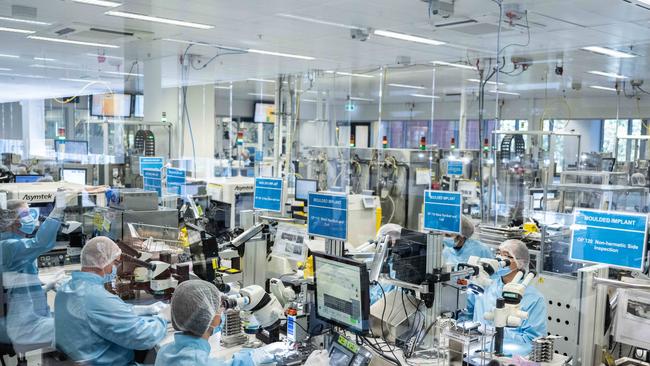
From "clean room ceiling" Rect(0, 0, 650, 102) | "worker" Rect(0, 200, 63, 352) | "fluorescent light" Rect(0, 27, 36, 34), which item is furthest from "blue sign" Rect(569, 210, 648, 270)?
"fluorescent light" Rect(0, 27, 36, 34)

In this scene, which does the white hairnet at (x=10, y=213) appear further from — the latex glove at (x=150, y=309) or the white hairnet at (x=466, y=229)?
the white hairnet at (x=466, y=229)

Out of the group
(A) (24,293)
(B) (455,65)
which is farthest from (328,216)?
(B) (455,65)

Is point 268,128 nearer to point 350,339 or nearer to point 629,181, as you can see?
point 629,181

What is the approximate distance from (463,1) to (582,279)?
2.59 meters

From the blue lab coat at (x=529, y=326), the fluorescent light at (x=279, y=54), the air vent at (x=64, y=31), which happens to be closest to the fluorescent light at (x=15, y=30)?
the air vent at (x=64, y=31)

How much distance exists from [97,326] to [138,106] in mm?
6323

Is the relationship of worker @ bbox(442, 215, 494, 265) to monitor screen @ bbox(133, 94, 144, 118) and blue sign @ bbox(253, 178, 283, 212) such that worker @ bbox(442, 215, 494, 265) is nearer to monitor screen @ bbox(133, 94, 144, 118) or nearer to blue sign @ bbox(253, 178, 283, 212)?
blue sign @ bbox(253, 178, 283, 212)

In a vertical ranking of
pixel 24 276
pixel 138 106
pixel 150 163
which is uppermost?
pixel 138 106

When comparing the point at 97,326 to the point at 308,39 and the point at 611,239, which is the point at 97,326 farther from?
the point at 308,39

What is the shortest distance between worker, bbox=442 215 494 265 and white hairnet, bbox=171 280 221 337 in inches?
99.6

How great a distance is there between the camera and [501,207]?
7.69 metres

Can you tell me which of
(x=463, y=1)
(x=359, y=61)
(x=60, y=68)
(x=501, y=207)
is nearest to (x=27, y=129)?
(x=60, y=68)

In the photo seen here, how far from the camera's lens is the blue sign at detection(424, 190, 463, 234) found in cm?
479

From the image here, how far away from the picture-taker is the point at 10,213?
425 cm
